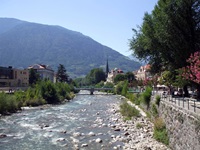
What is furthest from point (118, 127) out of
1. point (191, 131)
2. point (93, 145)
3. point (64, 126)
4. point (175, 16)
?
point (191, 131)

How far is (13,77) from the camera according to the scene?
109 m

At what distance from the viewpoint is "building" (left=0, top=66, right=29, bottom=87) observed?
102062 millimetres

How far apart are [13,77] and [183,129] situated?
9856 cm

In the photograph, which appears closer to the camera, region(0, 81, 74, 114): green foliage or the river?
the river

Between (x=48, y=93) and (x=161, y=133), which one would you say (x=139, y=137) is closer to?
(x=161, y=133)

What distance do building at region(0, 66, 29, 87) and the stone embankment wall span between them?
288 ft

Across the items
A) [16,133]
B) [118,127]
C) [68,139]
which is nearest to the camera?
[68,139]

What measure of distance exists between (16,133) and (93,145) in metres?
10.7

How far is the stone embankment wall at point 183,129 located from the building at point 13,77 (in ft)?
288

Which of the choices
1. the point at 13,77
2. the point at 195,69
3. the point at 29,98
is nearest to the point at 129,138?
the point at 195,69

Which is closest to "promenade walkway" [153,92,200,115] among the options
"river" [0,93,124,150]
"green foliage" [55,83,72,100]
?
"river" [0,93,124,150]

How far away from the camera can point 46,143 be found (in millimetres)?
26766

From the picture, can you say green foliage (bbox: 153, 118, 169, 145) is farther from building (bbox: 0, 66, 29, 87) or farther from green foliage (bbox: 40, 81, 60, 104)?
building (bbox: 0, 66, 29, 87)

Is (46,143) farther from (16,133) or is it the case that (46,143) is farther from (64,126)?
(64,126)
